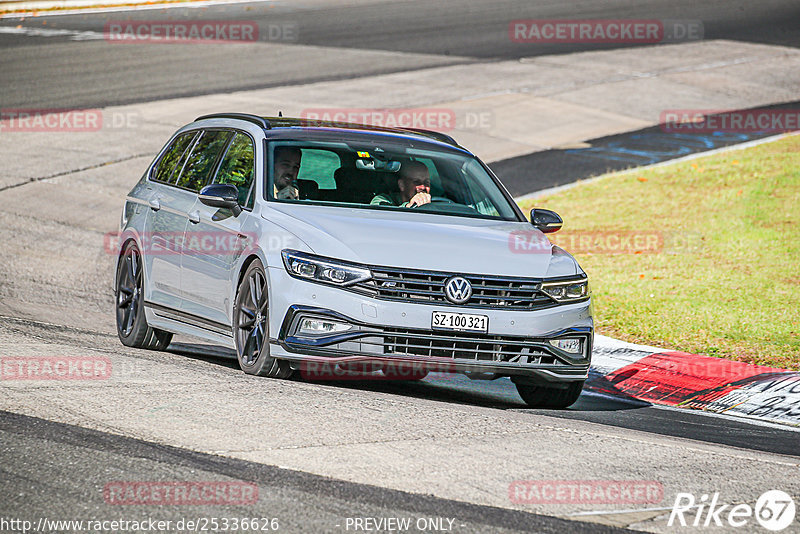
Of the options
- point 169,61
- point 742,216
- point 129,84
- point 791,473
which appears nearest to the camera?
point 791,473

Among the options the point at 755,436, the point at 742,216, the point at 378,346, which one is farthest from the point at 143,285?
the point at 742,216

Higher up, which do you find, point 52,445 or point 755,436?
point 52,445

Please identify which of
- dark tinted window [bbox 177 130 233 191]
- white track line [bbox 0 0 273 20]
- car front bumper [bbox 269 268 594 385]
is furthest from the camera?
white track line [bbox 0 0 273 20]

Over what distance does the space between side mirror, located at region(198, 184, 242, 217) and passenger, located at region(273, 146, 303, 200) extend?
0.93 ft

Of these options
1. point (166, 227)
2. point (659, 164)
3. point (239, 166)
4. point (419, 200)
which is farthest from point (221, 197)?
point (659, 164)

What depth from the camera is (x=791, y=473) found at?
6754mm

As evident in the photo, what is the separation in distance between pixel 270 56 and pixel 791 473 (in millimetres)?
25630

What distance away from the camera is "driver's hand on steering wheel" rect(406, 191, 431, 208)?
9.32 metres

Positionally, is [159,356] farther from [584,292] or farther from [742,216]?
[742,216]

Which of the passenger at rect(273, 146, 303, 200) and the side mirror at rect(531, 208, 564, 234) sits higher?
the passenger at rect(273, 146, 303, 200)

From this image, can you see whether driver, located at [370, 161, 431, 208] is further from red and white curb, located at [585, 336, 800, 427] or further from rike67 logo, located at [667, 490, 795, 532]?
rike67 logo, located at [667, 490, 795, 532]

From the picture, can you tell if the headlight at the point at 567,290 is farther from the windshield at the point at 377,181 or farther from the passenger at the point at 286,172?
the passenger at the point at 286,172

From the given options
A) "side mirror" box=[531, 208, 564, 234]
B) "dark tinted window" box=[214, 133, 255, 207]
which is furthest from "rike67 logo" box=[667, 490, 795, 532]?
"dark tinted window" box=[214, 133, 255, 207]

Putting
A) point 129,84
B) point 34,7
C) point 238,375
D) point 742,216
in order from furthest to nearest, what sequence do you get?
point 34,7, point 129,84, point 742,216, point 238,375
